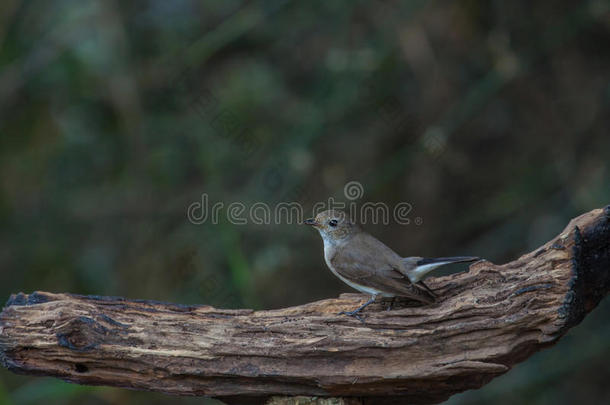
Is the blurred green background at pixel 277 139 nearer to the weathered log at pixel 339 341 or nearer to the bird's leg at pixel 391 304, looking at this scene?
the bird's leg at pixel 391 304

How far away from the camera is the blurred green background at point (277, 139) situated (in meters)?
6.74

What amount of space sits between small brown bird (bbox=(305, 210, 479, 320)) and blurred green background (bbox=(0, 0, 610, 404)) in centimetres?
179

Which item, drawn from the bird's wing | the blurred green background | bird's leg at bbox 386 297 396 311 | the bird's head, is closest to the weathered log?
the bird's wing

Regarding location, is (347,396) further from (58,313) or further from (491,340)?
(58,313)

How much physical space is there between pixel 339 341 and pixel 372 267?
3.03ft

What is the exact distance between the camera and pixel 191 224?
24.5 ft

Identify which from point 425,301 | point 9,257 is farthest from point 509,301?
point 9,257

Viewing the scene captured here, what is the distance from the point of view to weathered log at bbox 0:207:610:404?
3.28m

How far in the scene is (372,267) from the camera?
425 centimetres

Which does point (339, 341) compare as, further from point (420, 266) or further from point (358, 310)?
point (420, 266)

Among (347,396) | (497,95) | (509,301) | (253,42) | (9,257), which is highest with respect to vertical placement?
(253,42)

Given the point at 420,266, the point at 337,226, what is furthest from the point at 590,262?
the point at 337,226

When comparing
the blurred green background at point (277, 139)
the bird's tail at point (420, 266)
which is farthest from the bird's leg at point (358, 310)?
the blurred green background at point (277, 139)

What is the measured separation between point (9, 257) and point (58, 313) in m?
4.91
